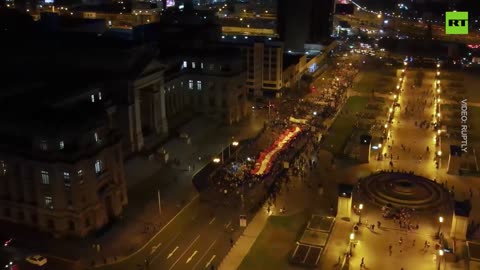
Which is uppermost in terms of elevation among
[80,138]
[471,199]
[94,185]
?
[80,138]

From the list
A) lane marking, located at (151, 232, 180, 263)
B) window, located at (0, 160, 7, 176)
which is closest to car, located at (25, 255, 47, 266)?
lane marking, located at (151, 232, 180, 263)

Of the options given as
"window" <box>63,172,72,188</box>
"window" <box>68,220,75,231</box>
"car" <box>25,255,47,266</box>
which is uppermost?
"window" <box>63,172,72,188</box>

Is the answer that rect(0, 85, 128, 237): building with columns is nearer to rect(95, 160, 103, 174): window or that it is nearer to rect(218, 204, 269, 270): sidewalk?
rect(95, 160, 103, 174): window

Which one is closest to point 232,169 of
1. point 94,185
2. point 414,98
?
point 94,185

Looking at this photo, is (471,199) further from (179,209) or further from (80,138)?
(80,138)

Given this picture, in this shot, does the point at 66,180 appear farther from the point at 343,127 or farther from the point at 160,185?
the point at 343,127

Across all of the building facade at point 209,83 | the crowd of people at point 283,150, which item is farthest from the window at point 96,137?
the building facade at point 209,83
